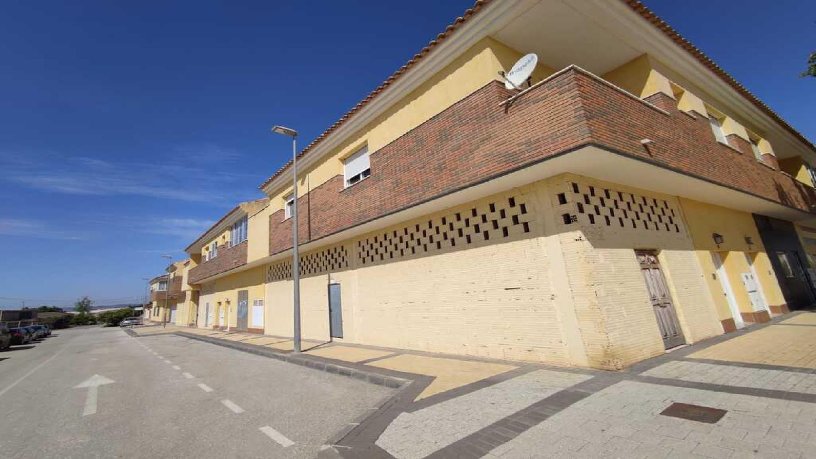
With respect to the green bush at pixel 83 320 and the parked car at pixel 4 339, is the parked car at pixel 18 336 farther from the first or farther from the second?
the green bush at pixel 83 320

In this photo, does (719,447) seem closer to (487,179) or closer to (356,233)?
(487,179)

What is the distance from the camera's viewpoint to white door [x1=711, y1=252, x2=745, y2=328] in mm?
9174

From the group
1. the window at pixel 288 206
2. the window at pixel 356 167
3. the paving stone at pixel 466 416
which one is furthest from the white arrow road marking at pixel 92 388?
the window at pixel 288 206

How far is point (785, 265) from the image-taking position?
12719 mm

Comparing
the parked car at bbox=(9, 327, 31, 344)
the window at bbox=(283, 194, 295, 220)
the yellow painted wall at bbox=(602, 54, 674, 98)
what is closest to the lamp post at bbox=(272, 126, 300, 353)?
the window at bbox=(283, 194, 295, 220)

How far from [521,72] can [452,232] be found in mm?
3911

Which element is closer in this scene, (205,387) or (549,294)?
(549,294)

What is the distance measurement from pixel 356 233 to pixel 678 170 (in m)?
8.88

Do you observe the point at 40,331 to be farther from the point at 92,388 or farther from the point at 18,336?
the point at 92,388

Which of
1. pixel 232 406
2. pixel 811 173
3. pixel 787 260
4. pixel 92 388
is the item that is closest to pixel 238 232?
pixel 92 388

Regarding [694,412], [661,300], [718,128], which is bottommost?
[694,412]

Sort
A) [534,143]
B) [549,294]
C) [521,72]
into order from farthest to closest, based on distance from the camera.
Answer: [521,72] → [549,294] → [534,143]

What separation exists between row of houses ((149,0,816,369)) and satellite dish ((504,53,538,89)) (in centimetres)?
28

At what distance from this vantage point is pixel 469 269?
26.1 ft
